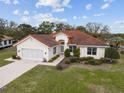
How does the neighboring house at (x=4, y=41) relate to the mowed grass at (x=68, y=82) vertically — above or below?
above

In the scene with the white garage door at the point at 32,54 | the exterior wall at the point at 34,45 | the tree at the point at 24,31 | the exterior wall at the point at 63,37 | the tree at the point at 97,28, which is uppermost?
the tree at the point at 97,28

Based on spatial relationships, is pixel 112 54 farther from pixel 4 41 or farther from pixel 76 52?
pixel 4 41

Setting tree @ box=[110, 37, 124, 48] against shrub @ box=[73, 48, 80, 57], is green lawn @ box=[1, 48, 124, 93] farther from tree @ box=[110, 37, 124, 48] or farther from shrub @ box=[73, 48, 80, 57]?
tree @ box=[110, 37, 124, 48]

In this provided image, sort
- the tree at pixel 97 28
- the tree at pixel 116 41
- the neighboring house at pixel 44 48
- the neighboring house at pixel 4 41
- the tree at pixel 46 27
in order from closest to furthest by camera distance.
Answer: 1. the neighboring house at pixel 44 48
2. the tree at pixel 116 41
3. the neighboring house at pixel 4 41
4. the tree at pixel 46 27
5. the tree at pixel 97 28

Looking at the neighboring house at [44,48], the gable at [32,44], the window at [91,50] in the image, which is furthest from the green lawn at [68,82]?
the window at [91,50]

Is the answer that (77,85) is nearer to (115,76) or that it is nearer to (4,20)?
(115,76)

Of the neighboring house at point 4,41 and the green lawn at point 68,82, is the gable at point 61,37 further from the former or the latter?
the neighboring house at point 4,41

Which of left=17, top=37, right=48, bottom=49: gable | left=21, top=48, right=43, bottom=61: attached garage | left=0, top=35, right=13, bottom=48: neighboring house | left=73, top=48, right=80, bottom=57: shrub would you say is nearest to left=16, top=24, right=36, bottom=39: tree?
left=0, top=35, right=13, bottom=48: neighboring house
